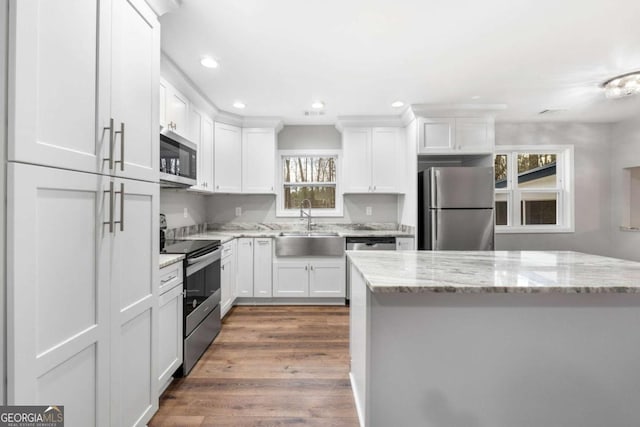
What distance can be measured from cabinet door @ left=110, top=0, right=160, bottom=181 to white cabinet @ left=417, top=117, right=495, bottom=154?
115 inches

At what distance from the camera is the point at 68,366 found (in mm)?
1065

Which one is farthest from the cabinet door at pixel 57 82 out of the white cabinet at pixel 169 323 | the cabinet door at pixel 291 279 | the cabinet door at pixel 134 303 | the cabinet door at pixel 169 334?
the cabinet door at pixel 291 279

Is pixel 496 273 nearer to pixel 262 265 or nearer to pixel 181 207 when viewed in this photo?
pixel 262 265

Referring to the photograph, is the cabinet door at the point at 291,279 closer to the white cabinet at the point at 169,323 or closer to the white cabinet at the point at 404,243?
the white cabinet at the point at 404,243

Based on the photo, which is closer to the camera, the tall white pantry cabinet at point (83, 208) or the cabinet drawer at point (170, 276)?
the tall white pantry cabinet at point (83, 208)

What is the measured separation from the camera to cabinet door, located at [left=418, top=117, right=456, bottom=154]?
3.58 metres

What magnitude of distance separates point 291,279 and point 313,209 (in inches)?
45.2

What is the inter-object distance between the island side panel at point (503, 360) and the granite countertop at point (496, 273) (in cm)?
10

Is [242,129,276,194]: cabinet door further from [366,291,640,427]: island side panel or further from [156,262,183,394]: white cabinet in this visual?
[366,291,640,427]: island side panel

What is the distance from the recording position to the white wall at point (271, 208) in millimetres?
4266

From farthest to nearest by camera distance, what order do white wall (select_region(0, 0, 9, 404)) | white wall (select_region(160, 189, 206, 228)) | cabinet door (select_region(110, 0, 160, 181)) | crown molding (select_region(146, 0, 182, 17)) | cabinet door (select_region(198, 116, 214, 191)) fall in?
cabinet door (select_region(198, 116, 214, 191)), white wall (select_region(160, 189, 206, 228)), crown molding (select_region(146, 0, 182, 17)), cabinet door (select_region(110, 0, 160, 181)), white wall (select_region(0, 0, 9, 404))

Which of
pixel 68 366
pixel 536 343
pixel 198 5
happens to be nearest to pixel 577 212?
pixel 536 343

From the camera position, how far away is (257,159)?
3982 millimetres

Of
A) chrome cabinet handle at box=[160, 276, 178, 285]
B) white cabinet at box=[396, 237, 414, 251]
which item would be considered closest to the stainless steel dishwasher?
white cabinet at box=[396, 237, 414, 251]
